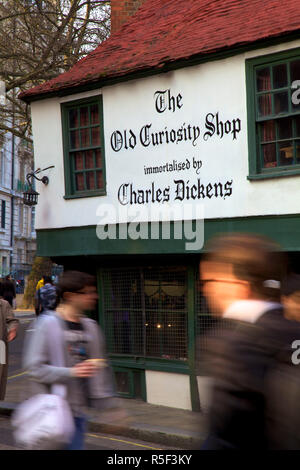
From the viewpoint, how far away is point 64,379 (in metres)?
4.75

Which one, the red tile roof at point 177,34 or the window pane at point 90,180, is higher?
the red tile roof at point 177,34

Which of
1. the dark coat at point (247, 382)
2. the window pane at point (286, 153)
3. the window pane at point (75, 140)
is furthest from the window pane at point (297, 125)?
the dark coat at point (247, 382)

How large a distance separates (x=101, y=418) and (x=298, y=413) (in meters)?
7.29

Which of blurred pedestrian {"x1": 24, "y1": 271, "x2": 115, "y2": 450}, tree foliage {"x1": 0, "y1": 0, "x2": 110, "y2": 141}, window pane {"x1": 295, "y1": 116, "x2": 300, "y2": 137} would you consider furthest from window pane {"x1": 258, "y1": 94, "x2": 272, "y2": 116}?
tree foliage {"x1": 0, "y1": 0, "x2": 110, "y2": 141}

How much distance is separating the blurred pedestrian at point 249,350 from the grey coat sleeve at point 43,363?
5.72 ft

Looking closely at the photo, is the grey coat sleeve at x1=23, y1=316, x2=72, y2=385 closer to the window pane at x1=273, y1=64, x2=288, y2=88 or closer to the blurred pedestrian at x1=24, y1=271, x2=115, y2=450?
the blurred pedestrian at x1=24, y1=271, x2=115, y2=450

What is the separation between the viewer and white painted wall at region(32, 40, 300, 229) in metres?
9.78

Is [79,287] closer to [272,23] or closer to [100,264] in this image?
[272,23]

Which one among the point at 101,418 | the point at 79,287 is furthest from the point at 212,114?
the point at 79,287

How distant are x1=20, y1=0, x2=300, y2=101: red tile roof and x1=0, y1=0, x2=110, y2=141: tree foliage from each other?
5668 millimetres

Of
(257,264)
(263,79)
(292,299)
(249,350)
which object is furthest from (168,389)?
(249,350)

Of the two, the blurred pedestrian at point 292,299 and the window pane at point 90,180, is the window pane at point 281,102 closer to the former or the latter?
the window pane at point 90,180

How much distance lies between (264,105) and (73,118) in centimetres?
362

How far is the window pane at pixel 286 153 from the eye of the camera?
31.2ft
